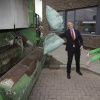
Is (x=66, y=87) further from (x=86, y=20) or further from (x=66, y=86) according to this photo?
(x=86, y=20)

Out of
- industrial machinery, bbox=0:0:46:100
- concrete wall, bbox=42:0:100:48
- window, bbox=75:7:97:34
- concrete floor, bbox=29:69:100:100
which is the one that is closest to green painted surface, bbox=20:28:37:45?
industrial machinery, bbox=0:0:46:100

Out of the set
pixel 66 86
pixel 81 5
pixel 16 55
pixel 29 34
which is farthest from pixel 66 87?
pixel 81 5

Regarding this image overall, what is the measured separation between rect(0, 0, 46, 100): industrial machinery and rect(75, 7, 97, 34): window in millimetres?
5016

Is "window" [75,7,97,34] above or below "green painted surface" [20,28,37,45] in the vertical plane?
above

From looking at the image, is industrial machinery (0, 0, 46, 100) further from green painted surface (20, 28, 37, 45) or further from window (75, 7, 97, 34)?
window (75, 7, 97, 34)

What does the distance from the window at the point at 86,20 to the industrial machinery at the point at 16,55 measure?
5016 millimetres

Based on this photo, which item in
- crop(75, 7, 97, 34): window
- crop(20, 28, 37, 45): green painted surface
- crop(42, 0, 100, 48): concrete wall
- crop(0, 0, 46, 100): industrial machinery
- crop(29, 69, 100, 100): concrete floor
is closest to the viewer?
crop(0, 0, 46, 100): industrial machinery

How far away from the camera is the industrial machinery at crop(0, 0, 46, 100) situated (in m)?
2.06

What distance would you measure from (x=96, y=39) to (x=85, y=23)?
1.59 metres

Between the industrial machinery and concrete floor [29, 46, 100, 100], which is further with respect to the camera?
concrete floor [29, 46, 100, 100]

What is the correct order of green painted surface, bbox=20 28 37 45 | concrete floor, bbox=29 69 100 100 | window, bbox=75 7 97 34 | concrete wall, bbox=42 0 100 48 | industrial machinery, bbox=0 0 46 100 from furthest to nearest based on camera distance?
window, bbox=75 7 97 34
concrete wall, bbox=42 0 100 48
green painted surface, bbox=20 28 37 45
concrete floor, bbox=29 69 100 100
industrial machinery, bbox=0 0 46 100

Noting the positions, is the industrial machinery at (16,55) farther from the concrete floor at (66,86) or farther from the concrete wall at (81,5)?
the concrete wall at (81,5)

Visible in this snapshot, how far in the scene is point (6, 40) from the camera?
11.6 feet

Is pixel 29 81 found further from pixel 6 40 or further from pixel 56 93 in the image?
pixel 56 93
